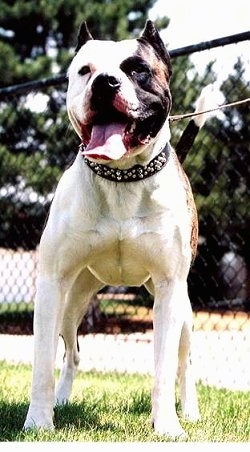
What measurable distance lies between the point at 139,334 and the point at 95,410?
5957mm

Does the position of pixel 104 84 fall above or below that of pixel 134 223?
above

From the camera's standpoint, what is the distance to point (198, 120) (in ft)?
13.9

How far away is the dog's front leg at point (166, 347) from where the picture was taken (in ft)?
10.4

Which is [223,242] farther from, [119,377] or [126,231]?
[126,231]

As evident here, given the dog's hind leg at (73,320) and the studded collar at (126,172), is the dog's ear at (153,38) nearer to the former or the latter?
the studded collar at (126,172)

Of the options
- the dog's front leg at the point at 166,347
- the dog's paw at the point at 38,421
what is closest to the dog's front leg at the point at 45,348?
the dog's paw at the point at 38,421

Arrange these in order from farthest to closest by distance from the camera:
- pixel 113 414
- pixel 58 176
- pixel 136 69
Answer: pixel 58 176
pixel 113 414
pixel 136 69

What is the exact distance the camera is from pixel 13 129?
35.5 feet

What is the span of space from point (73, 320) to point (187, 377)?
573 mm

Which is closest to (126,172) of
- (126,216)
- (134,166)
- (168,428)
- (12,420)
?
(134,166)

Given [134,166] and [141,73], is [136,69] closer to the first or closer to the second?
[141,73]

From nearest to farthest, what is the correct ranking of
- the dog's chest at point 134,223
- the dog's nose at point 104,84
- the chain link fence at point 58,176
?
1. the dog's nose at point 104,84
2. the dog's chest at point 134,223
3. the chain link fence at point 58,176
